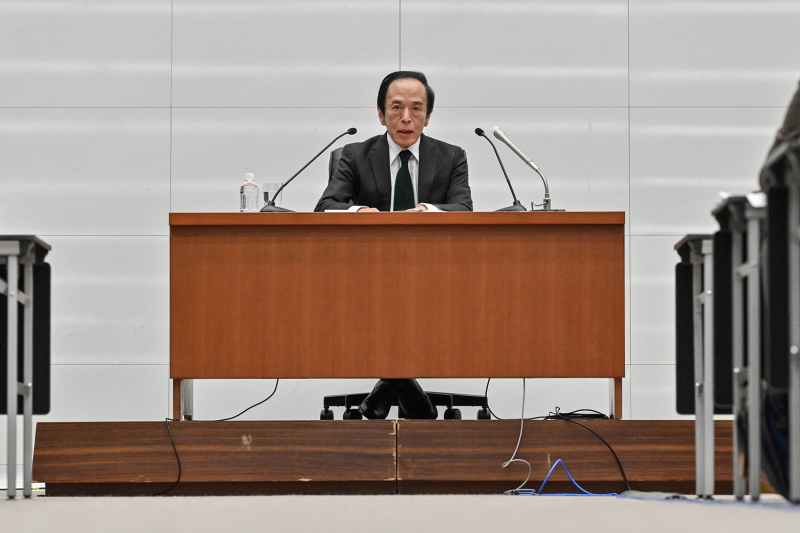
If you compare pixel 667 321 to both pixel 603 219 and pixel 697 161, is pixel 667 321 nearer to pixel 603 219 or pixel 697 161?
pixel 697 161

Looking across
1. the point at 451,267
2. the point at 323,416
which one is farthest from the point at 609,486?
the point at 323,416

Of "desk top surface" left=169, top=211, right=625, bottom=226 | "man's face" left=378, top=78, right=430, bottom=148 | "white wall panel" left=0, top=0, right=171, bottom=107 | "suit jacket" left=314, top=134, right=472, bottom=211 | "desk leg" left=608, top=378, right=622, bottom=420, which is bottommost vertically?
"desk leg" left=608, top=378, right=622, bottom=420

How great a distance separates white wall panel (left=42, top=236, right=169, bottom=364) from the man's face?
1.61m

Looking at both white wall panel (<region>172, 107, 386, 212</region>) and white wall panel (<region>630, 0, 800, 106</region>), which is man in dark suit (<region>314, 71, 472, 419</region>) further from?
white wall panel (<region>630, 0, 800, 106</region>)

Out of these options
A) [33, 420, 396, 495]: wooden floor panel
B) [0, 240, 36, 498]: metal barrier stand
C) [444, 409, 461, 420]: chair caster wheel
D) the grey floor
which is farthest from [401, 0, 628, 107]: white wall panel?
the grey floor

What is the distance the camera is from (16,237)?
187cm

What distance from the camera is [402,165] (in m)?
3.10

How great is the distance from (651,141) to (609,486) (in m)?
2.34

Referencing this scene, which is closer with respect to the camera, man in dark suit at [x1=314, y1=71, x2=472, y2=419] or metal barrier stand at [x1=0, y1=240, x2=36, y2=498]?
metal barrier stand at [x1=0, y1=240, x2=36, y2=498]

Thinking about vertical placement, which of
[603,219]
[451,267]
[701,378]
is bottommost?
[701,378]

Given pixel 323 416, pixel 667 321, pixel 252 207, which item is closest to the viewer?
pixel 323 416

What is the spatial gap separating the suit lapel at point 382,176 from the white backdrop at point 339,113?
1.00 metres

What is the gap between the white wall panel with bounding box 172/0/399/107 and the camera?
A: 4.07 metres

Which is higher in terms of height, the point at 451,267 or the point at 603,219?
the point at 603,219
